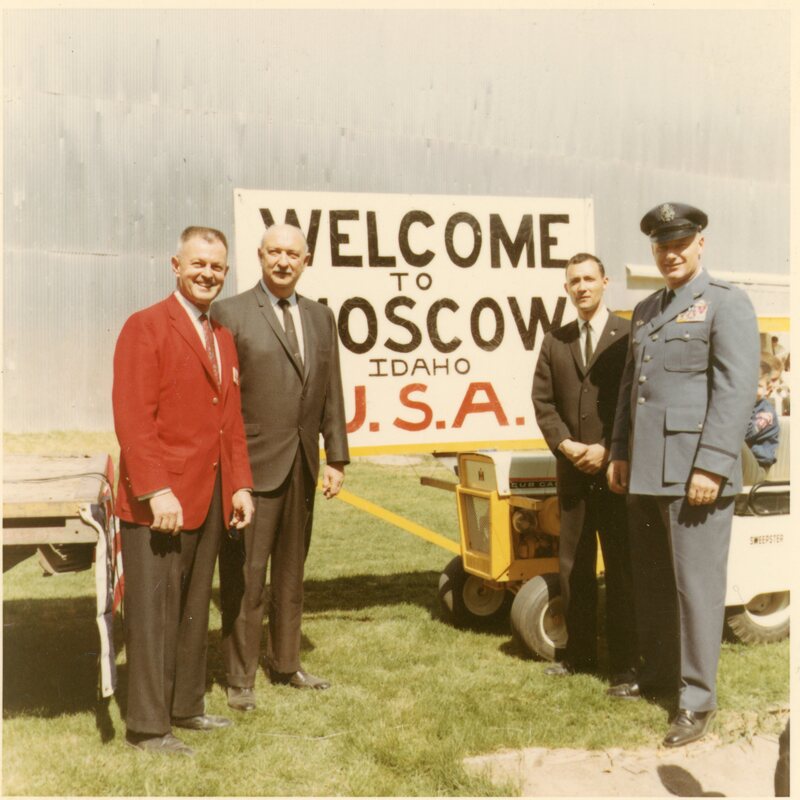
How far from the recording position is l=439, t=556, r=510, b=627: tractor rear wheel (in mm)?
5180

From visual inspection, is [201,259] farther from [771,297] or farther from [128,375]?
[771,297]

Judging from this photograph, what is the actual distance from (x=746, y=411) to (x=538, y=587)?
1.53 meters

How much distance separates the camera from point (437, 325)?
519 cm

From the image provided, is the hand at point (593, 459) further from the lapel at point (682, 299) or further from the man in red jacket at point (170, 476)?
the man in red jacket at point (170, 476)

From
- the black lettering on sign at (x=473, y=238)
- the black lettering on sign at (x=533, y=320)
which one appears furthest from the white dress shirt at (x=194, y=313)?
the black lettering on sign at (x=533, y=320)

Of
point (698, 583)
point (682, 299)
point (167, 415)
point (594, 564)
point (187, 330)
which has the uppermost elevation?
point (682, 299)

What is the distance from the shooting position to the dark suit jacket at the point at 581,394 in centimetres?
416

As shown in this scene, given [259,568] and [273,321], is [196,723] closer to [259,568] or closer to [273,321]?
[259,568]

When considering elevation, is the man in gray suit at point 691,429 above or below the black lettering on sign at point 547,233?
below

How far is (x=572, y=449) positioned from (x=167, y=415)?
1832 millimetres

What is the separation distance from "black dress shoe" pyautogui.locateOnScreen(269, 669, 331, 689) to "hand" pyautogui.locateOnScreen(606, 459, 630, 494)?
1.59m

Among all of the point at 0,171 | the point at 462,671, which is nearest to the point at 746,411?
the point at 462,671

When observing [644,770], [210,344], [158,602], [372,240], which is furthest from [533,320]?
[158,602]

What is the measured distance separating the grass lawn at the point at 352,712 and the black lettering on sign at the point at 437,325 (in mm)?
1607
